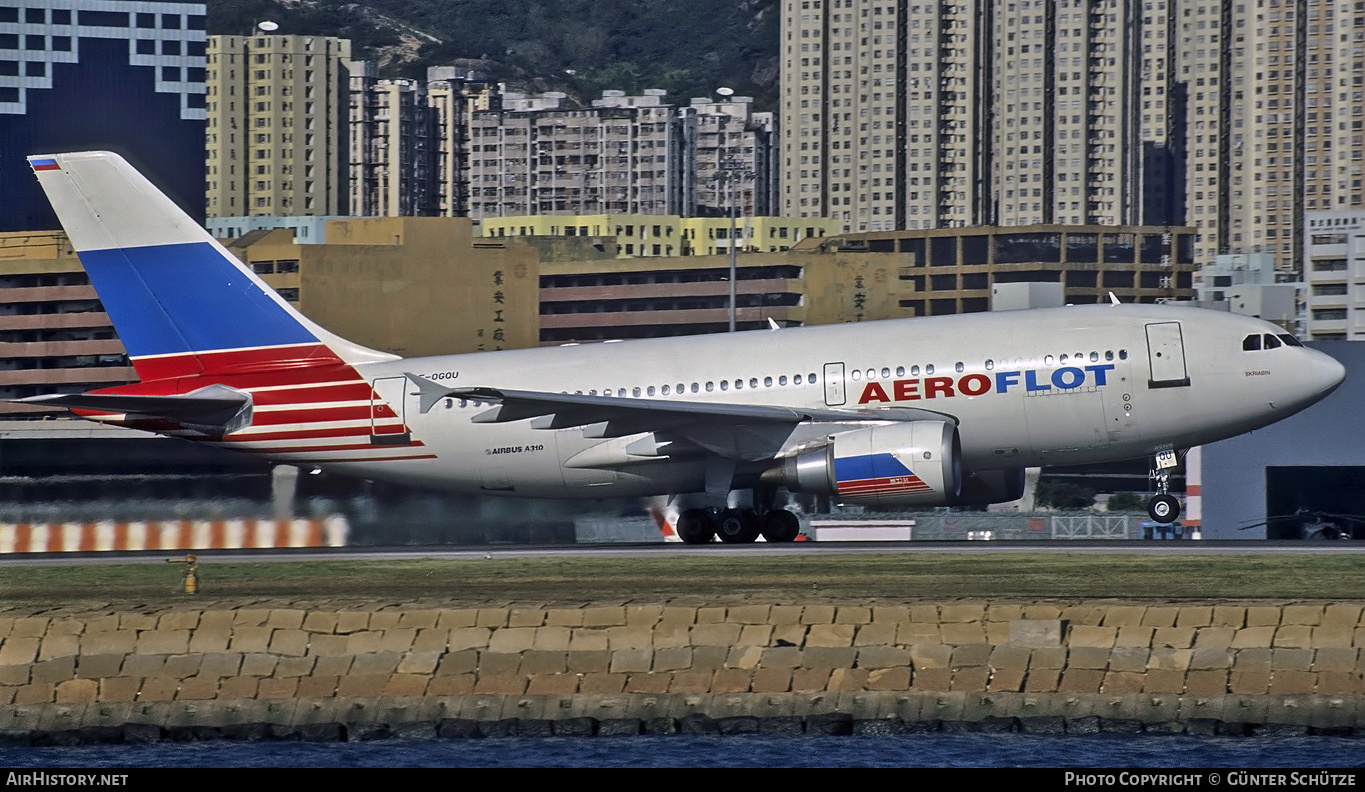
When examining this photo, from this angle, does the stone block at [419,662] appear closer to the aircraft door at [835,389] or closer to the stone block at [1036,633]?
the stone block at [1036,633]

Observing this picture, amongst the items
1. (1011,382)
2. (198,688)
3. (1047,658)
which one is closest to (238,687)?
(198,688)

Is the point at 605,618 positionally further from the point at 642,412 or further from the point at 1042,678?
the point at 642,412

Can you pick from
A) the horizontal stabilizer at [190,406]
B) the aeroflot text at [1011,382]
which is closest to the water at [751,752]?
the aeroflot text at [1011,382]

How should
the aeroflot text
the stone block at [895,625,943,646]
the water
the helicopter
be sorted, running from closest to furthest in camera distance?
the water → the stone block at [895,625,943,646] → the aeroflot text → the helicopter

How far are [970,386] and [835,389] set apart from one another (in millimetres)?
2309

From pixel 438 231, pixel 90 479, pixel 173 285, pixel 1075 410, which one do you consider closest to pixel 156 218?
pixel 173 285

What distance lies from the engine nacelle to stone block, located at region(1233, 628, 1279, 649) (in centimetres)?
899

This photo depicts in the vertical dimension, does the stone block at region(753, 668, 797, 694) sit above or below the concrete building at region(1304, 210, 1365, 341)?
below

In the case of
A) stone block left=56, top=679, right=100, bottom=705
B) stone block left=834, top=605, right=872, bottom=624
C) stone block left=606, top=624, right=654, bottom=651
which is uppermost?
stone block left=834, top=605, right=872, bottom=624

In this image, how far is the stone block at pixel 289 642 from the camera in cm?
2311

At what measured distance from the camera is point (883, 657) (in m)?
22.4

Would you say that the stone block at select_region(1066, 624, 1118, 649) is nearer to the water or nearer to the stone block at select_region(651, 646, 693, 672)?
the water

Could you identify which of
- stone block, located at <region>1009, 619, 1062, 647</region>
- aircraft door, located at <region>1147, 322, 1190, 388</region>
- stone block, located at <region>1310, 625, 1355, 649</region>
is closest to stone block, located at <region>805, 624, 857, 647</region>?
stone block, located at <region>1009, 619, 1062, 647</region>

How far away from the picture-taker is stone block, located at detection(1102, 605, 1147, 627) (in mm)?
22281
